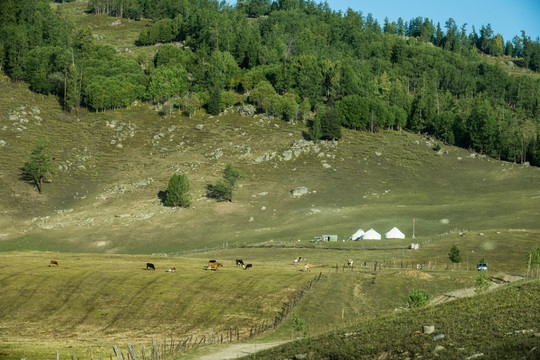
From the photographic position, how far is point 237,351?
50.5m

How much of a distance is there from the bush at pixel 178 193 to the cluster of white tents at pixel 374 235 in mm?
46486

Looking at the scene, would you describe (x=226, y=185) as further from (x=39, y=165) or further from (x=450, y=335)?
(x=450, y=335)

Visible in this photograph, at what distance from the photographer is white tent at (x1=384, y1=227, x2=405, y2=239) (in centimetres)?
13480

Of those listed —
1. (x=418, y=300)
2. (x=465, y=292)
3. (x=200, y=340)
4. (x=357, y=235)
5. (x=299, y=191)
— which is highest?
(x=418, y=300)

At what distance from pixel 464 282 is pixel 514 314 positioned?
4133 centimetres

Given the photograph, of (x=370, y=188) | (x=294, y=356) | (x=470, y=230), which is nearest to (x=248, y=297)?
(x=294, y=356)

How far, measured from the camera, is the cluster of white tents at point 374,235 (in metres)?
134

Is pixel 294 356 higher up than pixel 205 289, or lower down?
higher up

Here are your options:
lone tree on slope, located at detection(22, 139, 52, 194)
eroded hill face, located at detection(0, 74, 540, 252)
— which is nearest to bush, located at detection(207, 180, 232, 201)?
eroded hill face, located at detection(0, 74, 540, 252)

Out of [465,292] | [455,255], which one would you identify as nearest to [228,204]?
[455,255]

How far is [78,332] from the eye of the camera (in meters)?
64.1

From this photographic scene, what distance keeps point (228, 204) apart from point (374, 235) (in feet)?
148

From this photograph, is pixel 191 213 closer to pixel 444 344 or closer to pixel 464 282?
pixel 464 282

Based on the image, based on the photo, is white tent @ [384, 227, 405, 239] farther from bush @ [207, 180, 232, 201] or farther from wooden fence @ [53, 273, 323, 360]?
wooden fence @ [53, 273, 323, 360]
